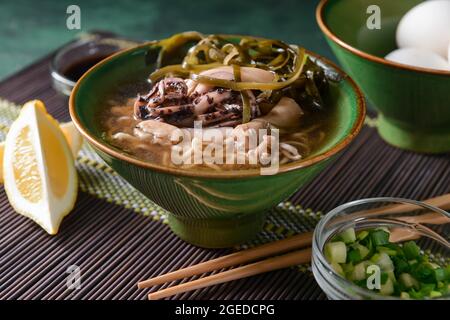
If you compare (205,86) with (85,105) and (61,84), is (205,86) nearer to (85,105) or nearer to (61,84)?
(85,105)

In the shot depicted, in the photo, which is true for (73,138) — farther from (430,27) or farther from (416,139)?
(430,27)

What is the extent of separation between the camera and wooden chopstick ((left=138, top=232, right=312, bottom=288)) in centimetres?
157

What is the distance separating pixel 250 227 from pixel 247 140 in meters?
0.27

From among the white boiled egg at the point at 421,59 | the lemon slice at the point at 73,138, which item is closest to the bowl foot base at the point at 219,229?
the lemon slice at the point at 73,138

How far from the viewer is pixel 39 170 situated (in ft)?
5.95

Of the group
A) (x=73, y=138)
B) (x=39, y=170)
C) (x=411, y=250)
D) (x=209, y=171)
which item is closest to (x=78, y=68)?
(x=73, y=138)

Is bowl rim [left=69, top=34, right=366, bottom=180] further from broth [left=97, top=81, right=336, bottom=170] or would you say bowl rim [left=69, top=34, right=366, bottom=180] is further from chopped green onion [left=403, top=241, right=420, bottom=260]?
chopped green onion [left=403, top=241, right=420, bottom=260]

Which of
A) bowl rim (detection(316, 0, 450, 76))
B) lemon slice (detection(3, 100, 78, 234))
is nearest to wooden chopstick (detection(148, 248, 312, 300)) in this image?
lemon slice (detection(3, 100, 78, 234))

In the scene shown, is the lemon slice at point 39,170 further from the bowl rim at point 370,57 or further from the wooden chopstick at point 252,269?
the bowl rim at point 370,57

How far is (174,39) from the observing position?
195cm

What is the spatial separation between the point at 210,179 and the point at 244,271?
0.32 metres

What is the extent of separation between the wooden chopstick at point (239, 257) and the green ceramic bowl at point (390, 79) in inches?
24.8
